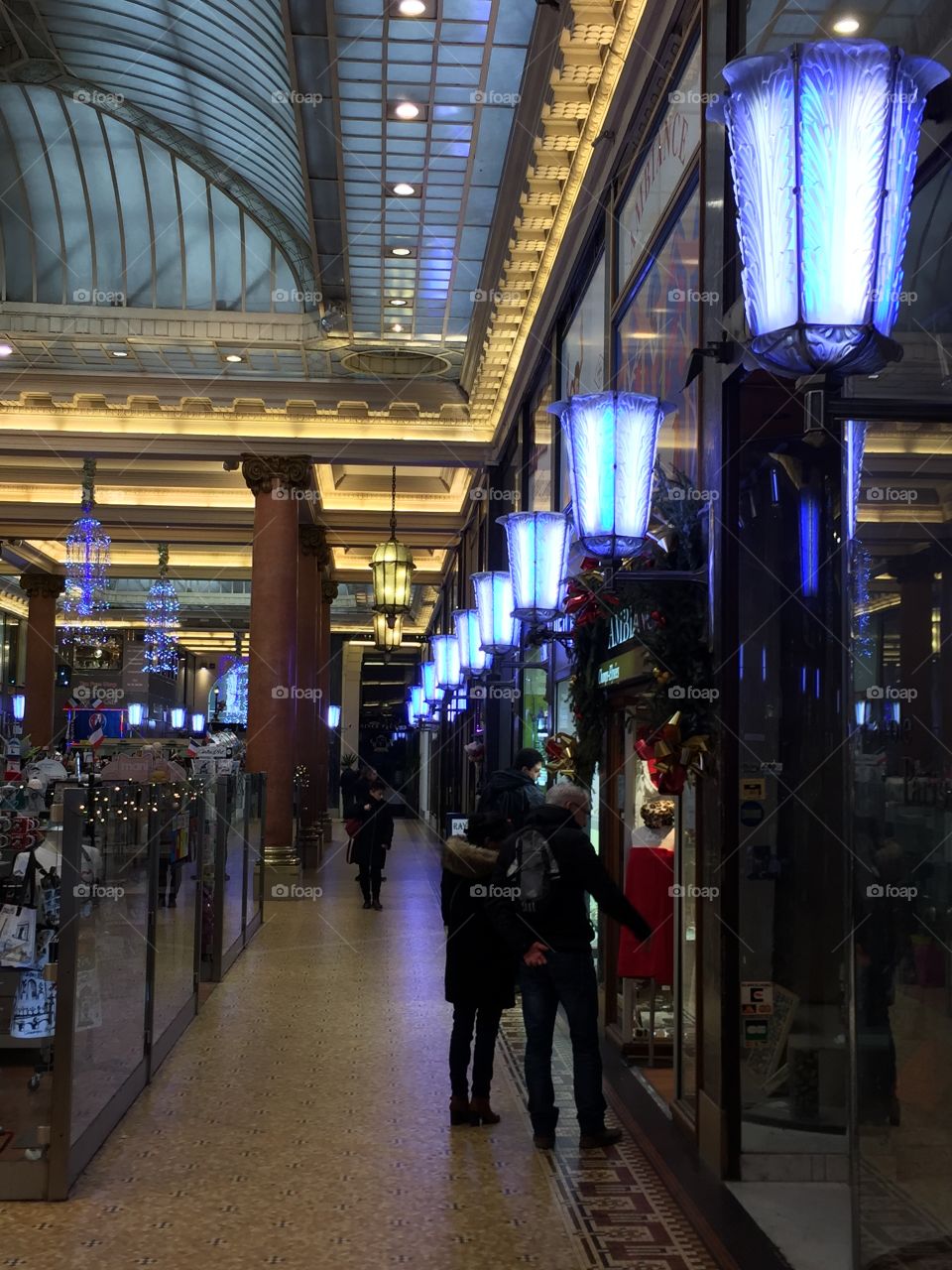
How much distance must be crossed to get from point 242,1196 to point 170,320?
9.68 m

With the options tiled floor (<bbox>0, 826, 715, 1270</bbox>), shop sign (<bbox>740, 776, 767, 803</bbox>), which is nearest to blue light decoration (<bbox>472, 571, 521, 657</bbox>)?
tiled floor (<bbox>0, 826, 715, 1270</bbox>)

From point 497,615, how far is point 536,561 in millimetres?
1832

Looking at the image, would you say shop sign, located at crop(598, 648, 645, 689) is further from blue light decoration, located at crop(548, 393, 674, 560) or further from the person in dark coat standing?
the person in dark coat standing

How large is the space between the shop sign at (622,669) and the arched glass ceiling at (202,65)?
4.12m

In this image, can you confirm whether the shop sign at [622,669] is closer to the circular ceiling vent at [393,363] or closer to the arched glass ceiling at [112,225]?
the arched glass ceiling at [112,225]

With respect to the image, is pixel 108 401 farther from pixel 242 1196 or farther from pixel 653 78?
pixel 242 1196

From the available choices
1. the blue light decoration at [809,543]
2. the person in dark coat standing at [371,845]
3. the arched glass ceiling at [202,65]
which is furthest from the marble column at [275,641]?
the blue light decoration at [809,543]

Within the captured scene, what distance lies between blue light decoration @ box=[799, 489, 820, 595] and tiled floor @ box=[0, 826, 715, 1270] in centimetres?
218

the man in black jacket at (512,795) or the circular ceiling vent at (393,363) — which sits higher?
the circular ceiling vent at (393,363)

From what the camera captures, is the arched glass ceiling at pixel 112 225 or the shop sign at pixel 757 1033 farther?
the arched glass ceiling at pixel 112 225

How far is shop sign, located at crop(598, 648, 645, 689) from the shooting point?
5.66 m

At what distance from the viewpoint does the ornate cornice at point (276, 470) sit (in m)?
14.8

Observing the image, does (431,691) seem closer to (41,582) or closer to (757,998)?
(41,582)

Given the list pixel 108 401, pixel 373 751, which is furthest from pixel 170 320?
pixel 373 751
